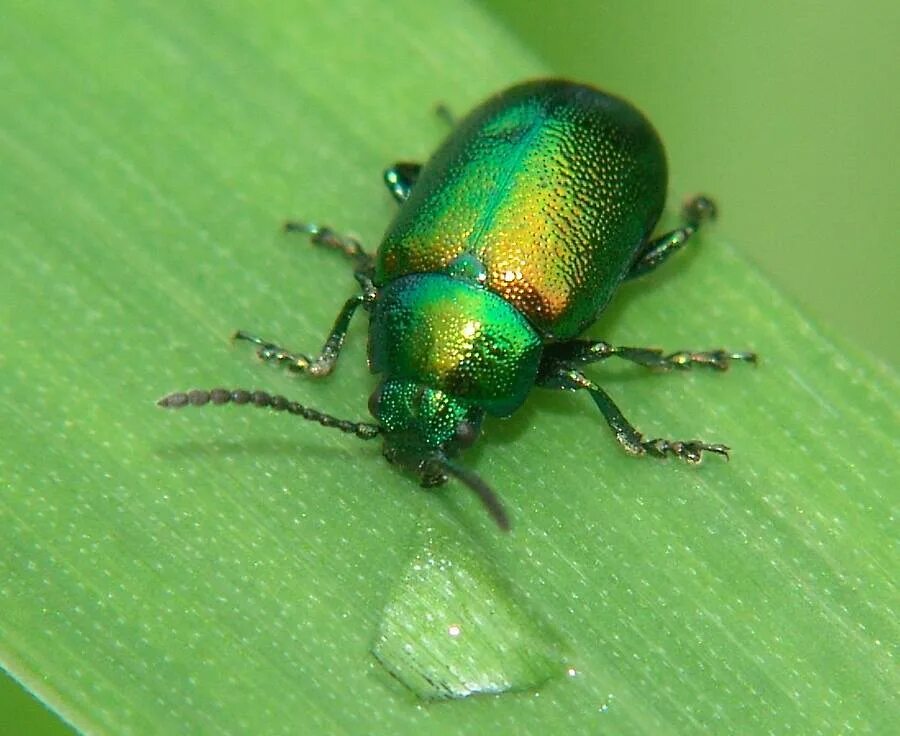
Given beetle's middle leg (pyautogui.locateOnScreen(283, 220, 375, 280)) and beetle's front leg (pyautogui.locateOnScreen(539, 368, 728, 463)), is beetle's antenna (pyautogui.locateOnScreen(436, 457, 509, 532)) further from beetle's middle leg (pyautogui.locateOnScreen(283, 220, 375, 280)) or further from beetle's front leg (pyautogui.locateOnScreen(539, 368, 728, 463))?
beetle's middle leg (pyautogui.locateOnScreen(283, 220, 375, 280))

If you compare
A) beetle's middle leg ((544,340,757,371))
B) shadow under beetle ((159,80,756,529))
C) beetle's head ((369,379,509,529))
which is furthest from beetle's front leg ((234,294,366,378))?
beetle's middle leg ((544,340,757,371))

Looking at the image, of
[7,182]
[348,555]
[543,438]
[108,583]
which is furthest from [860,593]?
[7,182]

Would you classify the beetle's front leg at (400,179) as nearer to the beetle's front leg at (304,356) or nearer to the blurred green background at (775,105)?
the beetle's front leg at (304,356)

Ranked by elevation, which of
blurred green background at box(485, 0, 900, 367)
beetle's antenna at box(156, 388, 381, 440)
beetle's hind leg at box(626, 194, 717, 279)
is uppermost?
blurred green background at box(485, 0, 900, 367)

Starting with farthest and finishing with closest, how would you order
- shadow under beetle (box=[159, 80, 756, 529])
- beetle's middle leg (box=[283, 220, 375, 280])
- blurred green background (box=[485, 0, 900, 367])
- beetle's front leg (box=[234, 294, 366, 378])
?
blurred green background (box=[485, 0, 900, 367]) < beetle's middle leg (box=[283, 220, 375, 280]) < beetle's front leg (box=[234, 294, 366, 378]) < shadow under beetle (box=[159, 80, 756, 529])

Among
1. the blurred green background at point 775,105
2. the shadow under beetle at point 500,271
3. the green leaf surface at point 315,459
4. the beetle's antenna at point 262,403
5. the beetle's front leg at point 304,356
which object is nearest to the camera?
the green leaf surface at point 315,459

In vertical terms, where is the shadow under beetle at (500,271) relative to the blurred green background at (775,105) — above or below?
below

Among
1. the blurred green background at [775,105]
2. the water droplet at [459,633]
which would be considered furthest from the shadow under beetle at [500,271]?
the blurred green background at [775,105]
